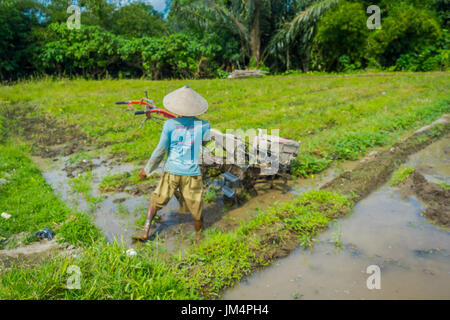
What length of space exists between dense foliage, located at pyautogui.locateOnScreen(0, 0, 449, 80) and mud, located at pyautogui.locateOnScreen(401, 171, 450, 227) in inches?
585

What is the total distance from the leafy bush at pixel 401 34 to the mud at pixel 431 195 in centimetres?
1493

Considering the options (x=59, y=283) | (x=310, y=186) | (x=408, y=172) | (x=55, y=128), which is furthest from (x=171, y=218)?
(x=55, y=128)

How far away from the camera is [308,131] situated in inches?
312

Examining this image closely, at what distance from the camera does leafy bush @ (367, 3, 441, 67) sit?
671 inches

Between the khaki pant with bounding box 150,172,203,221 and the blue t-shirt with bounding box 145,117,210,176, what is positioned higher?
the blue t-shirt with bounding box 145,117,210,176

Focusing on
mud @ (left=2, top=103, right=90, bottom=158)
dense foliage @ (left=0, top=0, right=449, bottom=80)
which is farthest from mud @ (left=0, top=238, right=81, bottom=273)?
dense foliage @ (left=0, top=0, right=449, bottom=80)

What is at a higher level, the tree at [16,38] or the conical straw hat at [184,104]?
the tree at [16,38]

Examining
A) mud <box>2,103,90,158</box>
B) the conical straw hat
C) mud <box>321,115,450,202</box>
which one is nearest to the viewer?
the conical straw hat

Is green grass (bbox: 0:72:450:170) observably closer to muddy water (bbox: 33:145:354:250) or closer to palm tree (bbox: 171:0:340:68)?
muddy water (bbox: 33:145:354:250)

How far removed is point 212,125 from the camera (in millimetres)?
8656

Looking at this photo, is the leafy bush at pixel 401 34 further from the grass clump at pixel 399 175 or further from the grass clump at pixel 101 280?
the grass clump at pixel 101 280

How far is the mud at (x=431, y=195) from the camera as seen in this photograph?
4.21m

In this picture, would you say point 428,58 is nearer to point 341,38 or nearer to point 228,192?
point 341,38

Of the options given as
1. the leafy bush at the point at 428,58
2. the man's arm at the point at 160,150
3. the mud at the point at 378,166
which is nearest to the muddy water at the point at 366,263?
the mud at the point at 378,166
